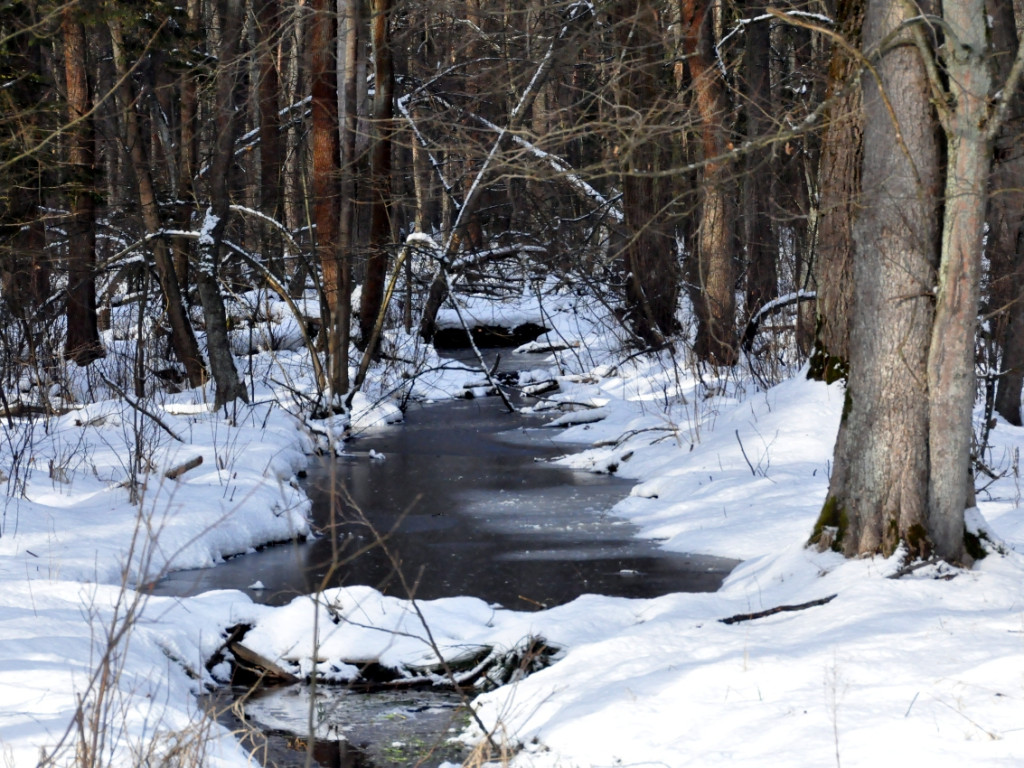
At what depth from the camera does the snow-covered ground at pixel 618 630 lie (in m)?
3.95

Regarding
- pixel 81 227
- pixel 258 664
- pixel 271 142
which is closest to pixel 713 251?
pixel 271 142

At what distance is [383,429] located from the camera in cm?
1427

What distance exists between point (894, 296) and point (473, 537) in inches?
160

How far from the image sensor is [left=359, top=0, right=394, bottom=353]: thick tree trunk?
15242 millimetres

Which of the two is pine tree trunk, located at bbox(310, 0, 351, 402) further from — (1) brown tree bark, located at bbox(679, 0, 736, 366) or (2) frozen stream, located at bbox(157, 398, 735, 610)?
(1) brown tree bark, located at bbox(679, 0, 736, 366)

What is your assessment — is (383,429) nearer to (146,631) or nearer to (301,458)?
(301,458)

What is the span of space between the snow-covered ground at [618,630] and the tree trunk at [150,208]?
373 cm

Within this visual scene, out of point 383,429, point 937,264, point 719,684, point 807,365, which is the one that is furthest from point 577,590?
point 383,429

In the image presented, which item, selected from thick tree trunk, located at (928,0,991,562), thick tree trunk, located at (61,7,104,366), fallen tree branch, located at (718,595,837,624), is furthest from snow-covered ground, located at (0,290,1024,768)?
thick tree trunk, located at (61,7,104,366)

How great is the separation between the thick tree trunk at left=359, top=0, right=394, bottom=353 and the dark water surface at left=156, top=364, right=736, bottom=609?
318cm

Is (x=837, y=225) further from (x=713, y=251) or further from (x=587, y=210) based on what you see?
(x=587, y=210)

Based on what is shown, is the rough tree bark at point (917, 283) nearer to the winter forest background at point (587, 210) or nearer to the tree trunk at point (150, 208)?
the winter forest background at point (587, 210)

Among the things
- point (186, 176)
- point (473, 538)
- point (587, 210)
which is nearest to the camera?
point (473, 538)

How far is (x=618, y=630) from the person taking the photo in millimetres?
5816
